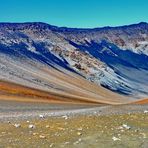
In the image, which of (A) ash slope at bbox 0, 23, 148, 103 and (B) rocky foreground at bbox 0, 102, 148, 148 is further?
(A) ash slope at bbox 0, 23, 148, 103

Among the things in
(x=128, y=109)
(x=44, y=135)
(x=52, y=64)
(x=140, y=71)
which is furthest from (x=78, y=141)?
(x=140, y=71)

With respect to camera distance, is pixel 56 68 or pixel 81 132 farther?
pixel 56 68

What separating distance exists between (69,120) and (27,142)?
5395mm

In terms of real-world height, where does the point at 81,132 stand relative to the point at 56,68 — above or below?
above

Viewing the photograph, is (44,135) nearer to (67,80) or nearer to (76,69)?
(67,80)

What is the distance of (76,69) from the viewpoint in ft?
463

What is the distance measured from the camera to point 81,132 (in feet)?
69.5

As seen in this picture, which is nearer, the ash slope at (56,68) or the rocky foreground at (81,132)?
the rocky foreground at (81,132)

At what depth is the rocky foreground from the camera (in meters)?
19.1

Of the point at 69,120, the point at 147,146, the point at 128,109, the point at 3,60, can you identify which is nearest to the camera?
the point at 147,146

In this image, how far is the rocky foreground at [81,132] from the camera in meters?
19.1

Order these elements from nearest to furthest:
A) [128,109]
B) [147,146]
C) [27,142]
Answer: [147,146] < [27,142] < [128,109]

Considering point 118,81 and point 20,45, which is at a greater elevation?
point 20,45

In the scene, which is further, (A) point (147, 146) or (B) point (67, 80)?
(B) point (67, 80)
